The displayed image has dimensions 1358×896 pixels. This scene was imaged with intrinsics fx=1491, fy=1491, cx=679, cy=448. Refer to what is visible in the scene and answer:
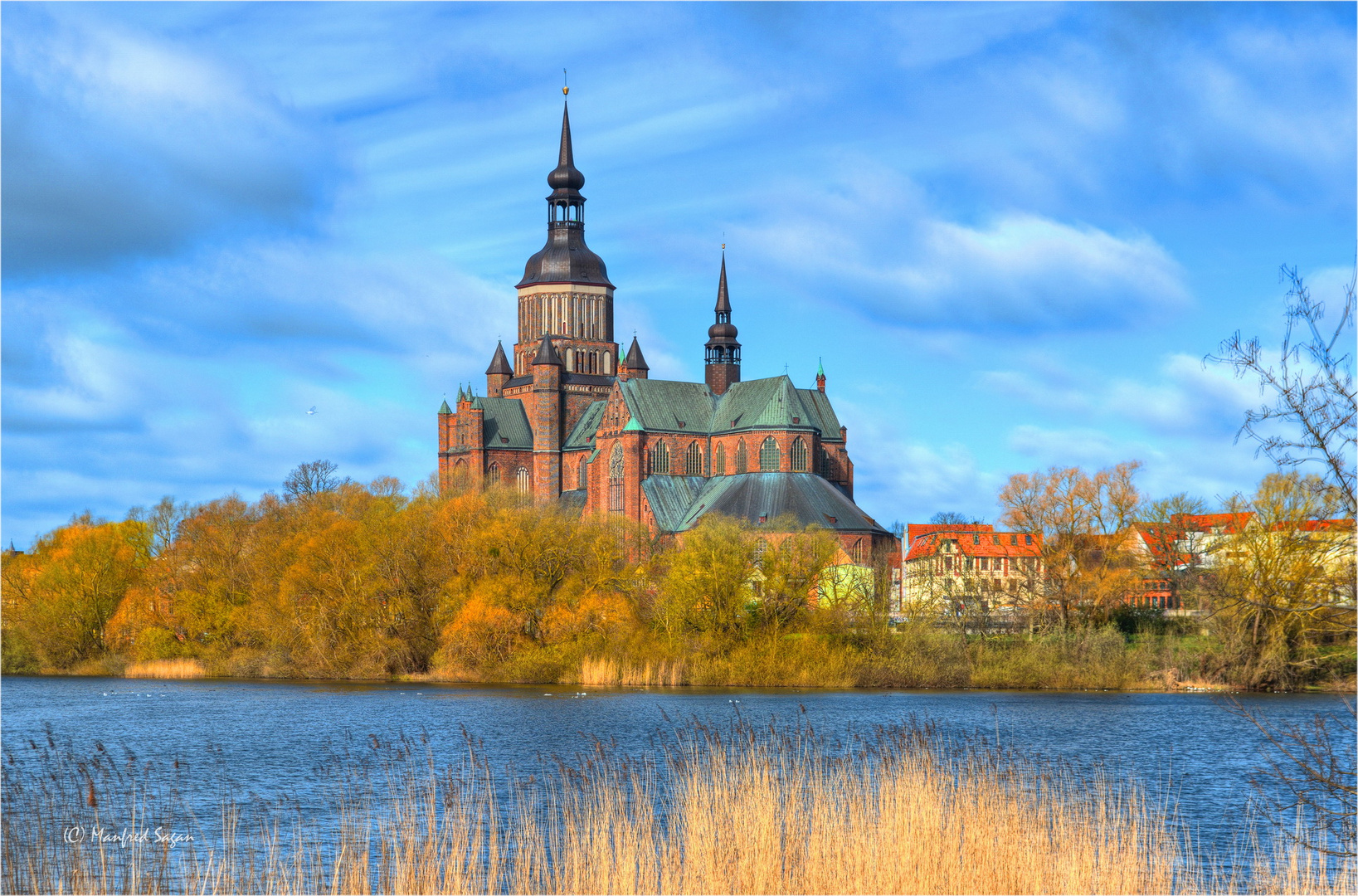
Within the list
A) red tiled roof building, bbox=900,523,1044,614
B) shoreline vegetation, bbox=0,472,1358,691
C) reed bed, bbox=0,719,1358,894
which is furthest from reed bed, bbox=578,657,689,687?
reed bed, bbox=0,719,1358,894

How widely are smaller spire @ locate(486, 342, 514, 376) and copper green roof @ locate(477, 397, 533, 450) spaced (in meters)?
4.07

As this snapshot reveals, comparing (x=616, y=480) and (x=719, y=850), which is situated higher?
(x=616, y=480)

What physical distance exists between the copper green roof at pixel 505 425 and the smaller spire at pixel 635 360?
27.0 ft

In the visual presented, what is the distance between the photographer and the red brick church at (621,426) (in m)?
92.5

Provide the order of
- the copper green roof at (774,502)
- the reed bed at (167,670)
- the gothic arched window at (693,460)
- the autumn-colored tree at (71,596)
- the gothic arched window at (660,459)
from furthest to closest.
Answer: the gothic arched window at (693,460) < the gothic arched window at (660,459) < the copper green roof at (774,502) < the autumn-colored tree at (71,596) < the reed bed at (167,670)

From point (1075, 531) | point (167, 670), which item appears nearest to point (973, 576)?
point (1075, 531)

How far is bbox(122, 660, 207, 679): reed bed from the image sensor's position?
5812 centimetres

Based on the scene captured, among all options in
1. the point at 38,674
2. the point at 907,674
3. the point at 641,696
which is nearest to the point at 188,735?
the point at 641,696

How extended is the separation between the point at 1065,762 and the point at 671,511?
70.9 m

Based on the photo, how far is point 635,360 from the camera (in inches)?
4242

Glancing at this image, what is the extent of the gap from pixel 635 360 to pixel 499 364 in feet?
33.9

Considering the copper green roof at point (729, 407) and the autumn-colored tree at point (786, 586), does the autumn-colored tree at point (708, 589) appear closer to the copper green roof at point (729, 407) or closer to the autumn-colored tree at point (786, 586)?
the autumn-colored tree at point (786, 586)

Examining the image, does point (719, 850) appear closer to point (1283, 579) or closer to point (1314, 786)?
point (1314, 786)

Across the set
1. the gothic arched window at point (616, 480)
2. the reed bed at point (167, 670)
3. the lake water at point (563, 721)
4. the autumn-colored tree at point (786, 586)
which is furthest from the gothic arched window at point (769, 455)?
the lake water at point (563, 721)
